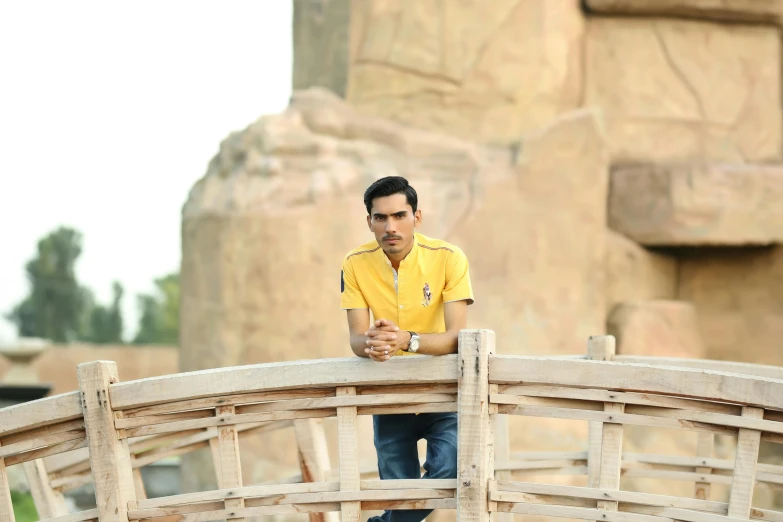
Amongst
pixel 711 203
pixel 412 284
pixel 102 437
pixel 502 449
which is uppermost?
pixel 711 203

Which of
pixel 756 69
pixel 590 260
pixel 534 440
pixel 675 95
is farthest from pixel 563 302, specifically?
pixel 756 69

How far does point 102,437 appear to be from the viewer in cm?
296

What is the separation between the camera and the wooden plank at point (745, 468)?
2660 mm

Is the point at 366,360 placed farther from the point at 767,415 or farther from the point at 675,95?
the point at 675,95

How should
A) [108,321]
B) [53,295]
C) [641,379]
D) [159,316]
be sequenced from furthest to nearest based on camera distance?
[159,316], [108,321], [53,295], [641,379]

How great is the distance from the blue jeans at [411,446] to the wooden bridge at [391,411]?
7.5 inches

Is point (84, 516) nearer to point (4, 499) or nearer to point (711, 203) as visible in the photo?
point (4, 499)

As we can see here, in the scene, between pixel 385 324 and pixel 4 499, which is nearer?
pixel 385 324

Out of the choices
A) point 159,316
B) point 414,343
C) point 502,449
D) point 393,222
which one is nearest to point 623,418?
point 414,343

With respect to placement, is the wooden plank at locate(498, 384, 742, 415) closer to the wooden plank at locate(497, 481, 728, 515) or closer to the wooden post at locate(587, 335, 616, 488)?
the wooden plank at locate(497, 481, 728, 515)

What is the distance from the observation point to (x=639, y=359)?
421 centimetres

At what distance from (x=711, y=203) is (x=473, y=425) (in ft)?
16.3

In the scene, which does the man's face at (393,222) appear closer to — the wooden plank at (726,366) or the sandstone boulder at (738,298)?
the wooden plank at (726,366)

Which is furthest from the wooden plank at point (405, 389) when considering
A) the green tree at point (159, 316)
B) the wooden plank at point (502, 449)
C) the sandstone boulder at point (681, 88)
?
the green tree at point (159, 316)
